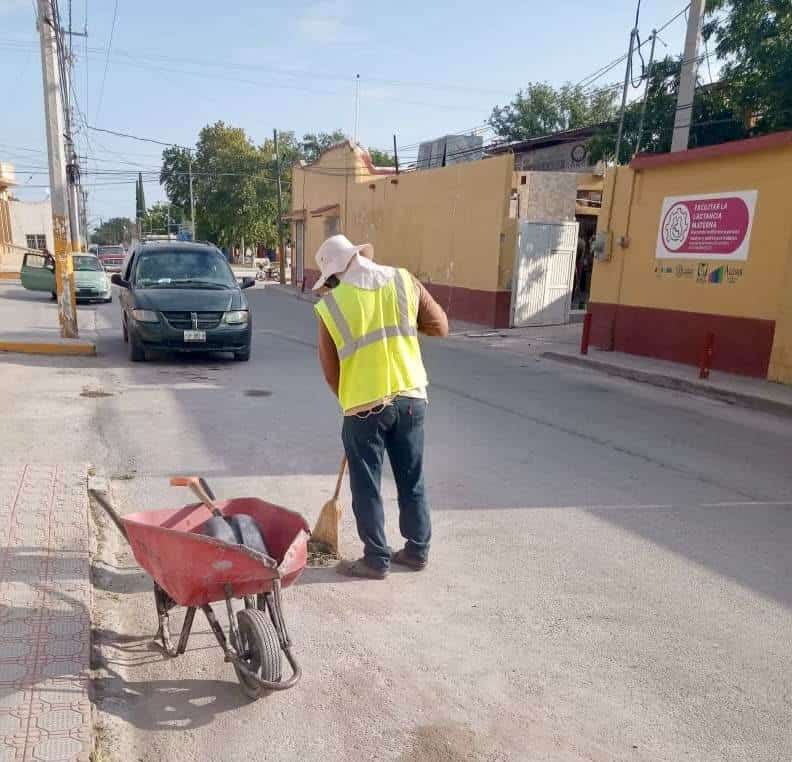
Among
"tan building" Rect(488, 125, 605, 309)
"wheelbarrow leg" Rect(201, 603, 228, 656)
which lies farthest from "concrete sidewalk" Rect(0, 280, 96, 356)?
"tan building" Rect(488, 125, 605, 309)

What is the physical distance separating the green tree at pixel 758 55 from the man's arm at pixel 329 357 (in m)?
13.2

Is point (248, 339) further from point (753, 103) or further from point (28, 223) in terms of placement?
point (28, 223)

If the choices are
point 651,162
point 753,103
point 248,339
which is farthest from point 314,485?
point 753,103

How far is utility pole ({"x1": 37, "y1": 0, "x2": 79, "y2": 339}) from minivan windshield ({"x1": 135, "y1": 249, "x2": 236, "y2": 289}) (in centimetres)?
119

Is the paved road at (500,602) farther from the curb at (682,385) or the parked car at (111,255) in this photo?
the parked car at (111,255)

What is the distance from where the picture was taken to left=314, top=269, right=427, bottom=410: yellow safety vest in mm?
3586

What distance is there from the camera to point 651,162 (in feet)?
39.3

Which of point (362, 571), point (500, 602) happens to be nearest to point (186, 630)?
point (362, 571)

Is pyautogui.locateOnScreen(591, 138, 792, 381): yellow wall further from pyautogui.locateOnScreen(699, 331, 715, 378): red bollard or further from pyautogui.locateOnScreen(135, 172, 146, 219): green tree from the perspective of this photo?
pyautogui.locateOnScreen(135, 172, 146, 219): green tree

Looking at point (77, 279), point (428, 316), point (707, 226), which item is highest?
point (707, 226)

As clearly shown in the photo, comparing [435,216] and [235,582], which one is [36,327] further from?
[235,582]

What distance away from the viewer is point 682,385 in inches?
396

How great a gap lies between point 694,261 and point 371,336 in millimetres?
9247

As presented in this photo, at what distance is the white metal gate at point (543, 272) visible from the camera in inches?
672
